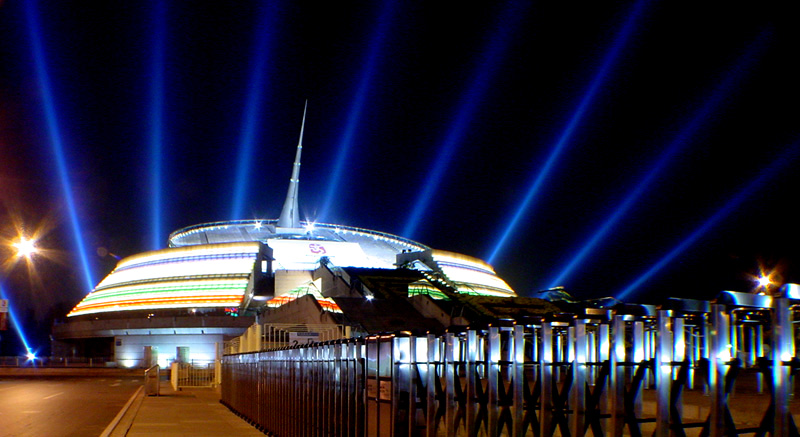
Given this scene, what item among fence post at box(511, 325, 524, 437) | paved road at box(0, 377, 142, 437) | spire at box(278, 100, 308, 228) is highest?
spire at box(278, 100, 308, 228)

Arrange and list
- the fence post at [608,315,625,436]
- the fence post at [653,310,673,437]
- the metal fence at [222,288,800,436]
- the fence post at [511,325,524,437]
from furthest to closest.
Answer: the fence post at [511,325,524,437], the fence post at [608,315,625,436], the fence post at [653,310,673,437], the metal fence at [222,288,800,436]

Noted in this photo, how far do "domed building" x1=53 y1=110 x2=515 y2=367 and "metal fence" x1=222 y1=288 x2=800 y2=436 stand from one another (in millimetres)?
29782

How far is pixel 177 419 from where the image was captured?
21062 millimetres

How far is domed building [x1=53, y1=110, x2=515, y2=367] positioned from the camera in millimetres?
57844

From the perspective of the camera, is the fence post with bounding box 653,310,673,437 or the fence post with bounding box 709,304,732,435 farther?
the fence post with bounding box 653,310,673,437

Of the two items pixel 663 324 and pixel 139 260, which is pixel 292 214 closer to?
pixel 139 260

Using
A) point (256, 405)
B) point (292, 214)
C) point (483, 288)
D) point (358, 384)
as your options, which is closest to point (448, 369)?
point (358, 384)

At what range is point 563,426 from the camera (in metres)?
7.89

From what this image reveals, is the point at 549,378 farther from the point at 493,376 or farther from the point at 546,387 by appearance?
the point at 493,376

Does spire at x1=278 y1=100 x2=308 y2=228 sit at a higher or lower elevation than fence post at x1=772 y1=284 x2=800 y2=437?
higher

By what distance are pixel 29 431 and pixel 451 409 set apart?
12128mm

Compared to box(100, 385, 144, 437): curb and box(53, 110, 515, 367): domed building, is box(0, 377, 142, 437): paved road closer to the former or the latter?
box(100, 385, 144, 437): curb

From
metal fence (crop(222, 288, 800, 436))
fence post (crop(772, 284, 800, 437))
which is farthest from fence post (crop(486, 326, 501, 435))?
fence post (crop(772, 284, 800, 437))

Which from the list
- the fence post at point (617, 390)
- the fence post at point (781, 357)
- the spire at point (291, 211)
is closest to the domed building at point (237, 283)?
the spire at point (291, 211)
